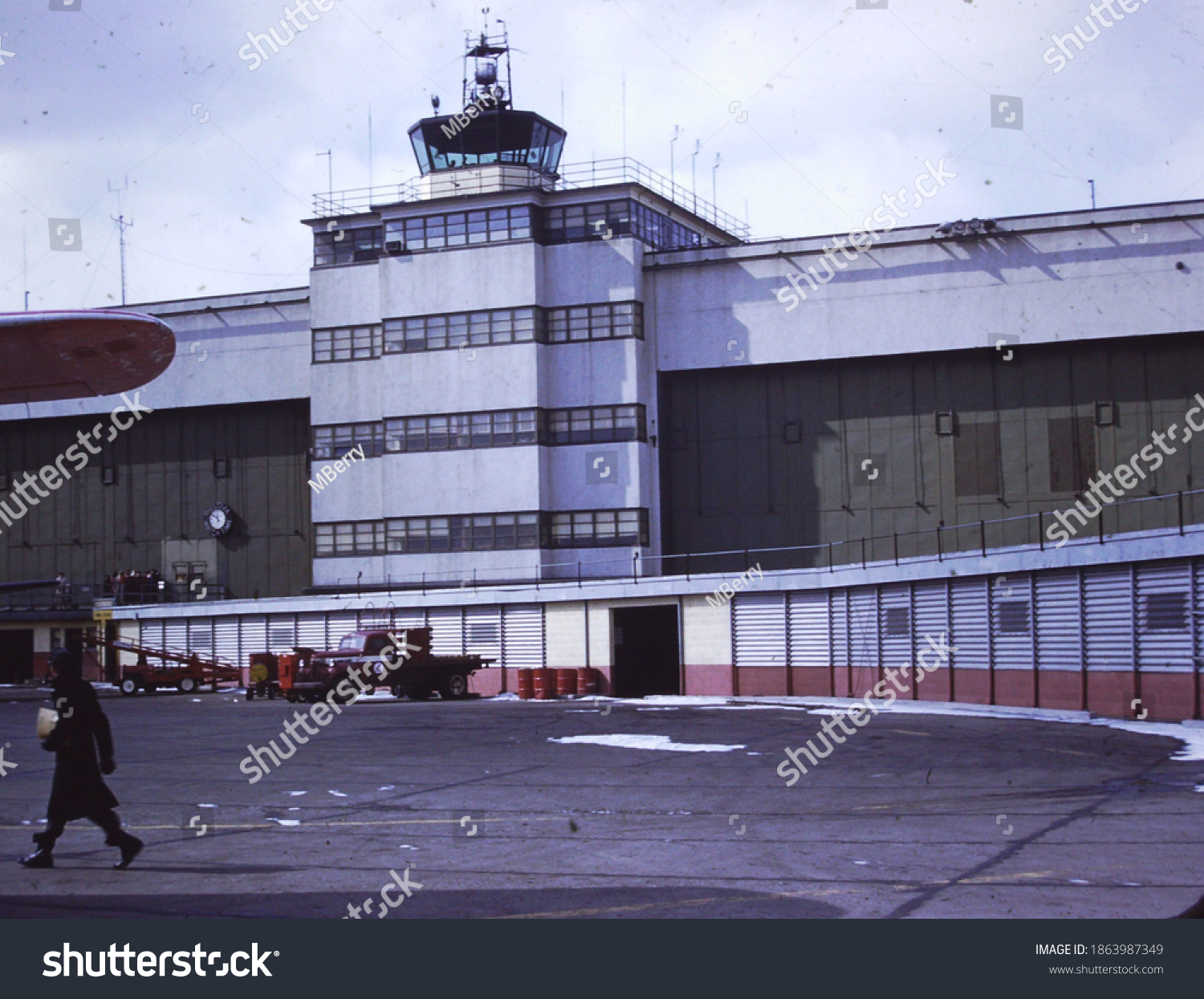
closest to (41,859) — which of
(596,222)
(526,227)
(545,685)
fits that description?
(545,685)

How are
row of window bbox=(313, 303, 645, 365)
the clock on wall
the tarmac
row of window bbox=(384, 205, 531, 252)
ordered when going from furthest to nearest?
the clock on wall → row of window bbox=(384, 205, 531, 252) → row of window bbox=(313, 303, 645, 365) → the tarmac

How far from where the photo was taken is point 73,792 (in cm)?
1141

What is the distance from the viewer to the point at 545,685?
1667 inches

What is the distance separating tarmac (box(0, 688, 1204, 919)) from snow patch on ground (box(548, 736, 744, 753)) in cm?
12

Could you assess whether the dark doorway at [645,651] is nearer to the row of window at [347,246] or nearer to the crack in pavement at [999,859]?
the row of window at [347,246]

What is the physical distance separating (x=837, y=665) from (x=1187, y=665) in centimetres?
1407

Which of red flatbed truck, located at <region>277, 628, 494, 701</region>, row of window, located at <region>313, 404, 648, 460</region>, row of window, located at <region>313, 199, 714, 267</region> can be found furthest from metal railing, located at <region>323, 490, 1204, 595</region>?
row of window, located at <region>313, 199, 714, 267</region>

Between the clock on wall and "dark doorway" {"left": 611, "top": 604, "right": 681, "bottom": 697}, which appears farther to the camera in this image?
the clock on wall

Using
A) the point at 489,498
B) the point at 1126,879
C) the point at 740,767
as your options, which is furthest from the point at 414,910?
the point at 489,498

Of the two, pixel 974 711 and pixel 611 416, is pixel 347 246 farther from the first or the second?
pixel 974 711

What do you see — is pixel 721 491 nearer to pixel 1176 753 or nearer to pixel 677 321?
pixel 677 321

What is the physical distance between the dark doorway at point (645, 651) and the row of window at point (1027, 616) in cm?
1112

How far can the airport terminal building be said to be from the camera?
4762cm

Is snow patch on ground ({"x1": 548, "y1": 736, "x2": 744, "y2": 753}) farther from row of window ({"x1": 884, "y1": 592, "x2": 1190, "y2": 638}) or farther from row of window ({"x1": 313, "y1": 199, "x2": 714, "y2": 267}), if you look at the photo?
row of window ({"x1": 313, "y1": 199, "x2": 714, "y2": 267})
